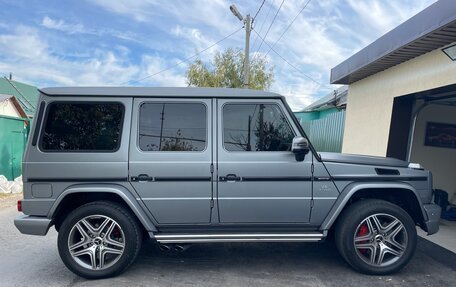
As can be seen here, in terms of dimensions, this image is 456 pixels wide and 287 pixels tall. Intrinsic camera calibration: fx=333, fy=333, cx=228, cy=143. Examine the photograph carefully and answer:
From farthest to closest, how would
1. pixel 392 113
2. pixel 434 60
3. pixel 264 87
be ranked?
1. pixel 264 87
2. pixel 392 113
3. pixel 434 60

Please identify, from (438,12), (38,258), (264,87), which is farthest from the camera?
(264,87)

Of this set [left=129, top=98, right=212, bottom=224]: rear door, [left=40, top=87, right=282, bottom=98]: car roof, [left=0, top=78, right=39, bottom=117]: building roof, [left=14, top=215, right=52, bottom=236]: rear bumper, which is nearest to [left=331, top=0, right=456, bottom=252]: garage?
[left=40, top=87, right=282, bottom=98]: car roof

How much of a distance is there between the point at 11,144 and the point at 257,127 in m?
8.56

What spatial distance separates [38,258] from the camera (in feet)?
14.5

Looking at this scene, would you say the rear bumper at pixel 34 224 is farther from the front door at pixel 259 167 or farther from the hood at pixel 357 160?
the hood at pixel 357 160

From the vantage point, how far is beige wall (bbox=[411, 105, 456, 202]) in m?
7.92

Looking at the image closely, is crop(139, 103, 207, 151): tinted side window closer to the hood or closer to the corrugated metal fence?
the hood

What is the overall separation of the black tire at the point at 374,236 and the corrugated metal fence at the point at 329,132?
6.49 meters

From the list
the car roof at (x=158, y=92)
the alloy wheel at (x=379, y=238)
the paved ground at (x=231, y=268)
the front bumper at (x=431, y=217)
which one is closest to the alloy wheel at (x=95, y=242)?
the paved ground at (x=231, y=268)

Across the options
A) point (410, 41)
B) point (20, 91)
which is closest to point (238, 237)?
point (410, 41)

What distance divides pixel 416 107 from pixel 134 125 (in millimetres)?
6074

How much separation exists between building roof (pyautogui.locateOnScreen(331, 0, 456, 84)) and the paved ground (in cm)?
323

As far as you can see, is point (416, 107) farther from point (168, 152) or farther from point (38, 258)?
point (38, 258)

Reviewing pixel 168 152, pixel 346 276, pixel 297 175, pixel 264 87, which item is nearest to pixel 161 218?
pixel 168 152
